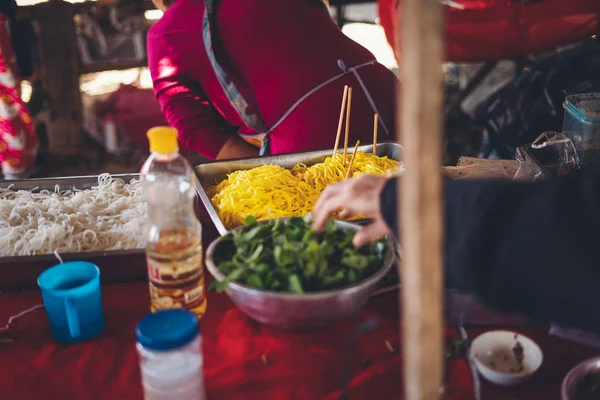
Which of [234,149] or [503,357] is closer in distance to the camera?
[503,357]

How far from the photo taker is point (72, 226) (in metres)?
1.99

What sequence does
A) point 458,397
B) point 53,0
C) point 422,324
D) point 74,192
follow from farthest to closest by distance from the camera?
point 53,0 → point 74,192 → point 458,397 → point 422,324

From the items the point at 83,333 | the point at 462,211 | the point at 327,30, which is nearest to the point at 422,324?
the point at 462,211

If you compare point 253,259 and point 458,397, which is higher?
point 253,259

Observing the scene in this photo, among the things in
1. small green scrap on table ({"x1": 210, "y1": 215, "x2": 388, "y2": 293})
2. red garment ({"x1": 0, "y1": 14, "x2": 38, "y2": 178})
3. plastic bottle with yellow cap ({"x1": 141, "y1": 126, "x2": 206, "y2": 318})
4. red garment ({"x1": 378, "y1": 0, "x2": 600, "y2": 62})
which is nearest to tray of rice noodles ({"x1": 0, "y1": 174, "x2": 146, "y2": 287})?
plastic bottle with yellow cap ({"x1": 141, "y1": 126, "x2": 206, "y2": 318})

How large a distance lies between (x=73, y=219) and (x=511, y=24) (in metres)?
3.17

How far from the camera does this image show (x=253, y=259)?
4.98 feet

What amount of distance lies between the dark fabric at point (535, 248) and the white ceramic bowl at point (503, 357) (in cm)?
30

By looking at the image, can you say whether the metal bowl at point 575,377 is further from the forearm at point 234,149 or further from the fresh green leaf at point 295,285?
the forearm at point 234,149

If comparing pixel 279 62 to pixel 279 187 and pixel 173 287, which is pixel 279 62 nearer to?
pixel 279 187

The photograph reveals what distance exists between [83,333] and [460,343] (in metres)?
1.00

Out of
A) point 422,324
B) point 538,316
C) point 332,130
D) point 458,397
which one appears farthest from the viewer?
point 332,130

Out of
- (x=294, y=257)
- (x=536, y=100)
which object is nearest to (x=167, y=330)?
(x=294, y=257)

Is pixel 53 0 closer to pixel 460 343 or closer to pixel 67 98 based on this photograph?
pixel 67 98
